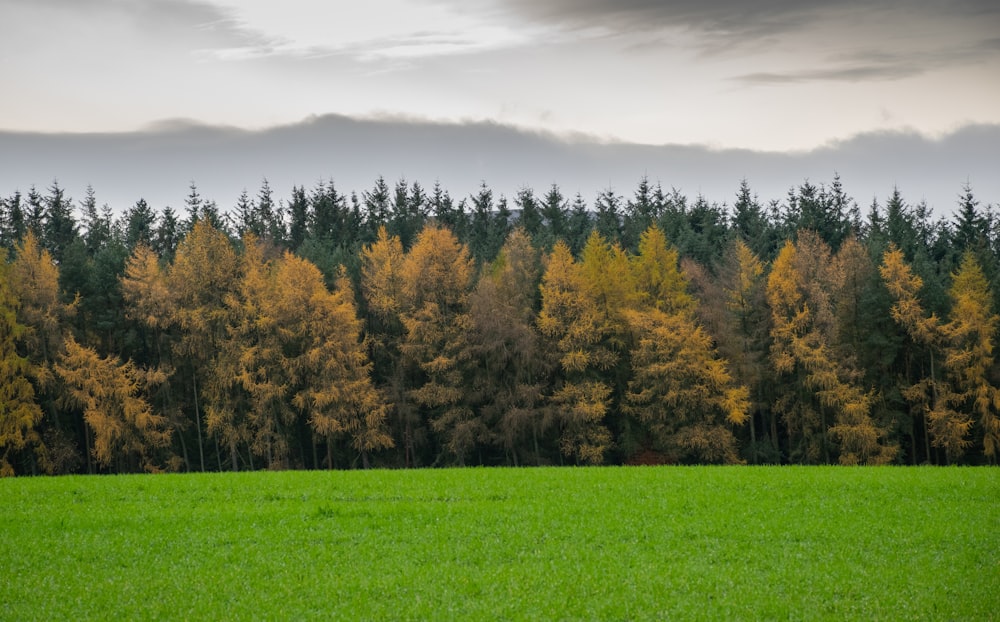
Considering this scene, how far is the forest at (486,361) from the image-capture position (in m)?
52.7

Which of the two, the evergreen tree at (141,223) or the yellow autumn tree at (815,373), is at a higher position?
the evergreen tree at (141,223)

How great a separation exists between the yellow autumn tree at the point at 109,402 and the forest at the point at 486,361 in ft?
0.51

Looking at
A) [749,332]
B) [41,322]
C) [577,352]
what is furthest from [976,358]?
[41,322]

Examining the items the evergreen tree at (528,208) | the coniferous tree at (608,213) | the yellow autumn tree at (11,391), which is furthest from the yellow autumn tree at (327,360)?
the evergreen tree at (528,208)

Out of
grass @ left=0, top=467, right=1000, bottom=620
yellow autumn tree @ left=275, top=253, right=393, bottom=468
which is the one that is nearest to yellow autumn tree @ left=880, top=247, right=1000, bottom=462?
grass @ left=0, top=467, right=1000, bottom=620

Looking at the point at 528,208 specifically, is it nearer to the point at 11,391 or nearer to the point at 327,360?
the point at 327,360

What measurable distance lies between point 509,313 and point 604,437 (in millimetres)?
9824

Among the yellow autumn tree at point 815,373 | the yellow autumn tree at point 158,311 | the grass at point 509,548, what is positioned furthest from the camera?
the yellow autumn tree at point 158,311

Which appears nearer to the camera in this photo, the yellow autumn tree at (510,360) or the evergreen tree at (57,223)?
the yellow autumn tree at (510,360)

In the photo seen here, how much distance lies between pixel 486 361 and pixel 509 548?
3501cm

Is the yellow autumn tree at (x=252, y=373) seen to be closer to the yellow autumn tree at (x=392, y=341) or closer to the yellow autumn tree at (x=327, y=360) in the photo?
the yellow autumn tree at (x=327, y=360)

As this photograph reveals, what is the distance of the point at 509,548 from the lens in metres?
20.6

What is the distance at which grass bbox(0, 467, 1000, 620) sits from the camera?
16156 mm

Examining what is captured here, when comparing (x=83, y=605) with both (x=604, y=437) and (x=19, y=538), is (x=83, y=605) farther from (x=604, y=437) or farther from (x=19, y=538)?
(x=604, y=437)
